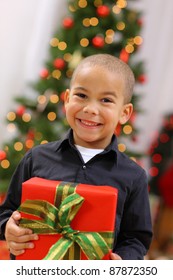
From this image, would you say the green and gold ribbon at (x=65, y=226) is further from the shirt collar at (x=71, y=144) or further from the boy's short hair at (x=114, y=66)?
the boy's short hair at (x=114, y=66)

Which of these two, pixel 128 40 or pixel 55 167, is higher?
pixel 128 40

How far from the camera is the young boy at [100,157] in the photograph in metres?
1.17

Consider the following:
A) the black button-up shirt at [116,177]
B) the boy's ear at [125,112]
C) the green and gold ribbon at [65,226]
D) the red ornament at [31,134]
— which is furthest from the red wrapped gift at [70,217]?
the red ornament at [31,134]

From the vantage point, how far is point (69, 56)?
9.60ft

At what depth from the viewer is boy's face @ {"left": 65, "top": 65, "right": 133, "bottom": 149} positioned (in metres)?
1.16

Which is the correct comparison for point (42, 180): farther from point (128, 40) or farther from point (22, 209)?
point (128, 40)

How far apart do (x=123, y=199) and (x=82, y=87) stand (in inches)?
12.5

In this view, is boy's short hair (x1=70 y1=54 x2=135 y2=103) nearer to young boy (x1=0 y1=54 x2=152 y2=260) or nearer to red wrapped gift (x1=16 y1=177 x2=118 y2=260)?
young boy (x1=0 y1=54 x2=152 y2=260)

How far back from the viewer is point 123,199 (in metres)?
1.19

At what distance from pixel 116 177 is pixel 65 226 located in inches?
8.3

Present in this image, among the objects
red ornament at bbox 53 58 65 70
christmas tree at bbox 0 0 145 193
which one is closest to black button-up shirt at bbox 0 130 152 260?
christmas tree at bbox 0 0 145 193

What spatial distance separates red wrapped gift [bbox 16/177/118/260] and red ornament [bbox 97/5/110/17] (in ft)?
6.40

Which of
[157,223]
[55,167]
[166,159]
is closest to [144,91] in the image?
[166,159]

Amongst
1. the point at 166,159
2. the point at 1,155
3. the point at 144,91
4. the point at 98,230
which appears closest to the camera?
the point at 98,230
